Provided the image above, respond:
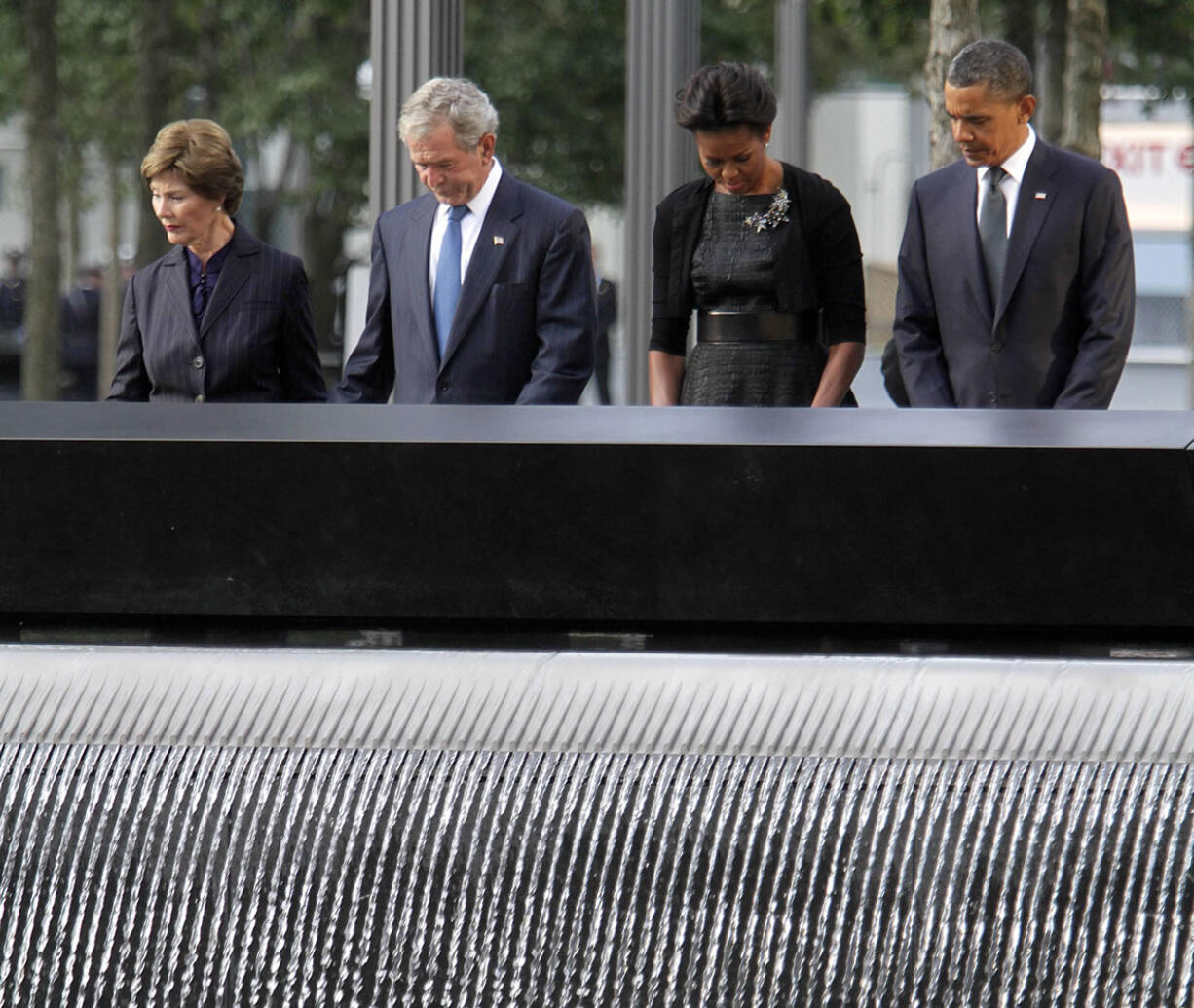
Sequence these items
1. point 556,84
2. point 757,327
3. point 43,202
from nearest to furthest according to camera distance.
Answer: point 757,327, point 43,202, point 556,84

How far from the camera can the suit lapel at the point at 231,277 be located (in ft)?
16.3

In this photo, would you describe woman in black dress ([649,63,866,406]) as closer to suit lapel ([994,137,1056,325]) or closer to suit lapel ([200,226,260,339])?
suit lapel ([994,137,1056,325])

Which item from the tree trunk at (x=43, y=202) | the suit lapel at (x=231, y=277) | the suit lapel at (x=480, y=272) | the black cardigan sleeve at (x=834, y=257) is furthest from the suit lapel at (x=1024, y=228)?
the tree trunk at (x=43, y=202)

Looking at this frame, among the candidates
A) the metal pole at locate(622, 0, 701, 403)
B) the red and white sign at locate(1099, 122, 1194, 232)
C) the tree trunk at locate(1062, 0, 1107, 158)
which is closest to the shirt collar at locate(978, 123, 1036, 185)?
the metal pole at locate(622, 0, 701, 403)

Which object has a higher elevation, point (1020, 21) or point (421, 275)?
point (1020, 21)

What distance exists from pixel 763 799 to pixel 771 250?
7.08 feet

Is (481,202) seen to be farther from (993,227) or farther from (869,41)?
(869,41)

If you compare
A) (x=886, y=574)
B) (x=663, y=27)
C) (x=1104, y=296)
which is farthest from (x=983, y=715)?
(x=663, y=27)

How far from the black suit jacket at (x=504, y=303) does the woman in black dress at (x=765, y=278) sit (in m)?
0.28

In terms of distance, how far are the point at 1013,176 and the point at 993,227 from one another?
13cm

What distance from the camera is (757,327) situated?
4.98 meters

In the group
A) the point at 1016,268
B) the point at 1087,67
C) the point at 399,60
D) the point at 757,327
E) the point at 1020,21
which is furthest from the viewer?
the point at 1020,21

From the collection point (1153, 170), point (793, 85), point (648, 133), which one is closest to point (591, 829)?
point (648, 133)

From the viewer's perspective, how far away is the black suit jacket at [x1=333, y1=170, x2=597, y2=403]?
491 cm
